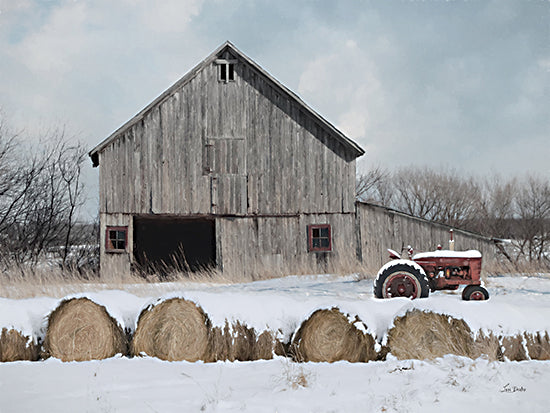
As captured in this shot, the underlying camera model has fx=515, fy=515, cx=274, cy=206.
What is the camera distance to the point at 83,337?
6.34m

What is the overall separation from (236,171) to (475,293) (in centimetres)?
975

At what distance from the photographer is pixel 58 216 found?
23516 mm

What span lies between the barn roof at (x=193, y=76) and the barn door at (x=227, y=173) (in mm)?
2061

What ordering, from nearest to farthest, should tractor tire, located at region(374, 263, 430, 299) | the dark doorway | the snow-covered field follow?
the snow-covered field, tractor tire, located at region(374, 263, 430, 299), the dark doorway

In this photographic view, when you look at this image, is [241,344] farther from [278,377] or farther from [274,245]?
[274,245]

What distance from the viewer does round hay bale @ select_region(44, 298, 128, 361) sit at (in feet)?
20.8

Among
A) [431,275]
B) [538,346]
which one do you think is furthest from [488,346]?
[431,275]

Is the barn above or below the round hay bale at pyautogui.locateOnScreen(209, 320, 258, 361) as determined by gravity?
above

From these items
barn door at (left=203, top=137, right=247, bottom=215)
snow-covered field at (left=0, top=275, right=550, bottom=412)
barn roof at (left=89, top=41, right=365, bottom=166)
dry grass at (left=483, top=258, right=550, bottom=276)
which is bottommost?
snow-covered field at (left=0, top=275, right=550, bottom=412)

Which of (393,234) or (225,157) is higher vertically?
(225,157)

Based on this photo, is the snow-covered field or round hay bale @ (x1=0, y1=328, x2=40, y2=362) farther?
round hay bale @ (x1=0, y1=328, x2=40, y2=362)

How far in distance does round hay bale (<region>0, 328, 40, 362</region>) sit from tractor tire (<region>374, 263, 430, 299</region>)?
4.94 m

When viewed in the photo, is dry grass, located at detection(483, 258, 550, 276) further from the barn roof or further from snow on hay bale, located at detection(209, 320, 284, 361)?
snow on hay bale, located at detection(209, 320, 284, 361)
